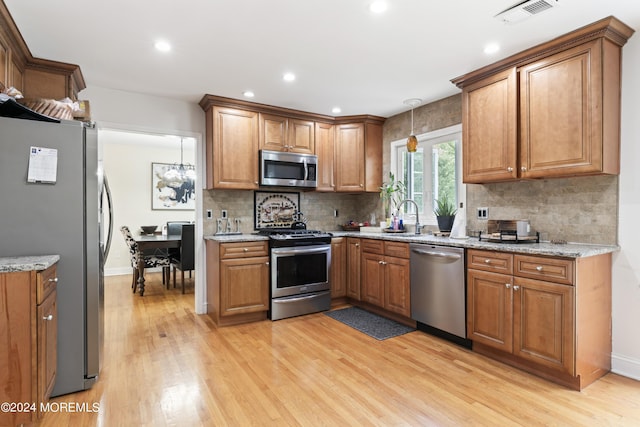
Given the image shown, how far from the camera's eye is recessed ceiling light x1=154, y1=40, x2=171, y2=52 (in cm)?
257

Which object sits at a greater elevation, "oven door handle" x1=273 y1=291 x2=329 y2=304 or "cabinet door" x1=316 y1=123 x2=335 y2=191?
"cabinet door" x1=316 y1=123 x2=335 y2=191

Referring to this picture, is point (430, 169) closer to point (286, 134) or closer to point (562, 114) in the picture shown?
point (562, 114)

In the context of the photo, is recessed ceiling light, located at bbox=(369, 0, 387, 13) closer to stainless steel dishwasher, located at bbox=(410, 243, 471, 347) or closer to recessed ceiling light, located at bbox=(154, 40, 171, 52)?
recessed ceiling light, located at bbox=(154, 40, 171, 52)

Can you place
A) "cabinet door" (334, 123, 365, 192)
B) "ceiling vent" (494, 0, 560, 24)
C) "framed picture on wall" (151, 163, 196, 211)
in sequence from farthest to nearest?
1. "framed picture on wall" (151, 163, 196, 211)
2. "cabinet door" (334, 123, 365, 192)
3. "ceiling vent" (494, 0, 560, 24)

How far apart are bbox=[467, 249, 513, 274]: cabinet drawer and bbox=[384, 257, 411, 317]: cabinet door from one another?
726 mm

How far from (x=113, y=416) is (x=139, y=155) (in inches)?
218

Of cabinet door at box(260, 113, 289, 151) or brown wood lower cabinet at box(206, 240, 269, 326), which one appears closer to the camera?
brown wood lower cabinet at box(206, 240, 269, 326)

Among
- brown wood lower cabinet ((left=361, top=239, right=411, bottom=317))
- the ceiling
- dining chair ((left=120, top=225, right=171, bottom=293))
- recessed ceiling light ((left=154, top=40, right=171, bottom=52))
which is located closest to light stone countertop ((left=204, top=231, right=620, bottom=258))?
brown wood lower cabinet ((left=361, top=239, right=411, bottom=317))

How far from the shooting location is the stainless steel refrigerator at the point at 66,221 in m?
2.07

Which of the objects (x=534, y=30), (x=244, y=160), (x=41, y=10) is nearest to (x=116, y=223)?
(x=244, y=160)

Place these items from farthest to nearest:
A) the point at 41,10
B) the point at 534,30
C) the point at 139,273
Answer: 1. the point at 139,273
2. the point at 534,30
3. the point at 41,10

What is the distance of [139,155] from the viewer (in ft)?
21.5

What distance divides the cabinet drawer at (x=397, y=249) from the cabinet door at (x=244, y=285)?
4.27 ft

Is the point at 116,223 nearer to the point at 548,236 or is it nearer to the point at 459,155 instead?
the point at 459,155
